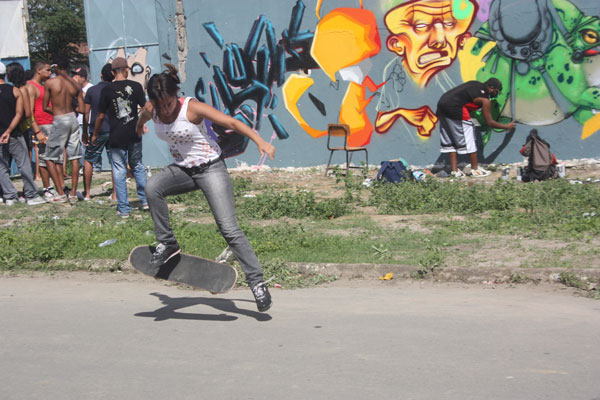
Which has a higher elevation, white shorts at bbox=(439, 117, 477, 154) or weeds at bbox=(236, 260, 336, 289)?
white shorts at bbox=(439, 117, 477, 154)

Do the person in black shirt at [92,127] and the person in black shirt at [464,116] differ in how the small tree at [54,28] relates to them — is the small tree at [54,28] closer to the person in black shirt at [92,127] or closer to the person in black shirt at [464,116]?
the person in black shirt at [92,127]

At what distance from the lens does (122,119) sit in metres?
9.52

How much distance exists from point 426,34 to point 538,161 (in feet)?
11.2

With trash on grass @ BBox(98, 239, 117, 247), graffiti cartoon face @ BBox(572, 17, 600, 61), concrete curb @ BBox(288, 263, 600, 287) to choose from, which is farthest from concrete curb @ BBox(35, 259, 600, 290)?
graffiti cartoon face @ BBox(572, 17, 600, 61)

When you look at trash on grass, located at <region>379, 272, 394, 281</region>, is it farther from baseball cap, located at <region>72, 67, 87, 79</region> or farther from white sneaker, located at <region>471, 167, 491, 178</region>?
baseball cap, located at <region>72, 67, 87, 79</region>

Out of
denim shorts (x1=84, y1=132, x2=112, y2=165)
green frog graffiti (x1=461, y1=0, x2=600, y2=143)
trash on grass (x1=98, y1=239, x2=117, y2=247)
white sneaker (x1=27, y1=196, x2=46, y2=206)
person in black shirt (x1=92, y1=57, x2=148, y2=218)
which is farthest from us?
green frog graffiti (x1=461, y1=0, x2=600, y2=143)

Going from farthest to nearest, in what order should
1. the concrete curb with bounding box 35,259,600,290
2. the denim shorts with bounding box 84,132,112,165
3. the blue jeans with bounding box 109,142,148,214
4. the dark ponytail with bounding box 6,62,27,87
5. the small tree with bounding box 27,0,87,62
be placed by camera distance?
1. the small tree with bounding box 27,0,87,62
2. the dark ponytail with bounding box 6,62,27,87
3. the denim shorts with bounding box 84,132,112,165
4. the blue jeans with bounding box 109,142,148,214
5. the concrete curb with bounding box 35,259,600,290

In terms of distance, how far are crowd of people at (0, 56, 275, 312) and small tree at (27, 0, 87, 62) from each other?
32.8m

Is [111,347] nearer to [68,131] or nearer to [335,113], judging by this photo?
[68,131]

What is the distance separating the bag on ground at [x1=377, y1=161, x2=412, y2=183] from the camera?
1142cm

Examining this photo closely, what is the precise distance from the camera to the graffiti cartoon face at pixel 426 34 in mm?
12750

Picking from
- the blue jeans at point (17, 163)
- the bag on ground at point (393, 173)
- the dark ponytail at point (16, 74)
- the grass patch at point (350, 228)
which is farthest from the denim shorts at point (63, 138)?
the bag on ground at point (393, 173)

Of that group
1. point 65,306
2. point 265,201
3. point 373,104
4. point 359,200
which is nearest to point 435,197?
point 359,200

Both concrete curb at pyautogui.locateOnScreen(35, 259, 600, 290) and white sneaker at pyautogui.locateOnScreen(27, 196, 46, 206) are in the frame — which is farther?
white sneaker at pyautogui.locateOnScreen(27, 196, 46, 206)
